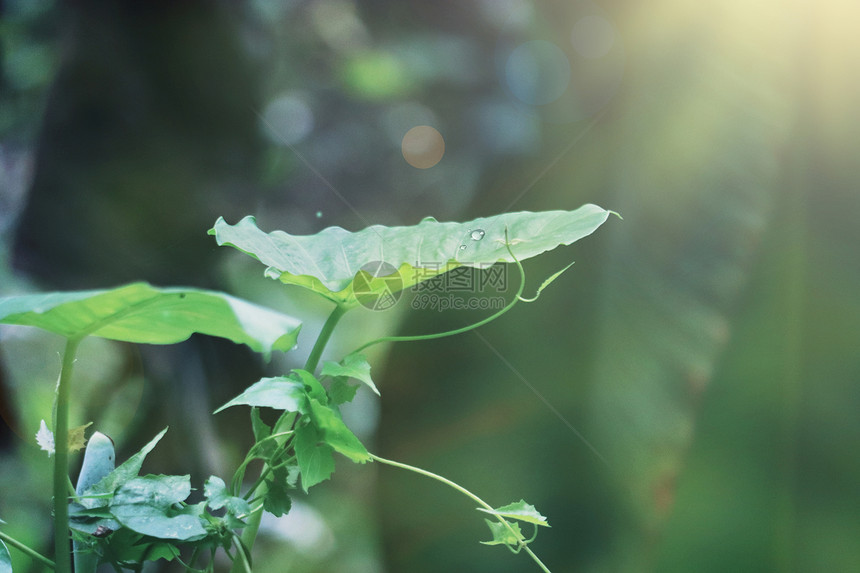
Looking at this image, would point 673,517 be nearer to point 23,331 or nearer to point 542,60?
point 542,60

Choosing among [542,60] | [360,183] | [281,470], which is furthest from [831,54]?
[281,470]

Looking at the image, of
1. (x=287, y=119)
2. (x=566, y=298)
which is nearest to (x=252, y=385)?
(x=566, y=298)

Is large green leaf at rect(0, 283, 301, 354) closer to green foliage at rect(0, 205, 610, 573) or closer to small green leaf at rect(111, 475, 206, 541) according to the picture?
green foliage at rect(0, 205, 610, 573)

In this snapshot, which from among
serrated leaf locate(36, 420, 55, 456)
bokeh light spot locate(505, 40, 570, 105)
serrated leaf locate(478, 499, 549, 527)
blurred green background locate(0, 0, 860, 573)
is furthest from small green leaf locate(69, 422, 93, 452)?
bokeh light spot locate(505, 40, 570, 105)

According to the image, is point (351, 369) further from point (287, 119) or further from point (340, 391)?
point (287, 119)

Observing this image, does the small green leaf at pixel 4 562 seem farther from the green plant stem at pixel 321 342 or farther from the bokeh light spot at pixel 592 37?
the bokeh light spot at pixel 592 37

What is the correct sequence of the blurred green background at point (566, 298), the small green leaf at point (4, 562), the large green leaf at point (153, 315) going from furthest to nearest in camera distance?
the blurred green background at point (566, 298) → the small green leaf at point (4, 562) → the large green leaf at point (153, 315)

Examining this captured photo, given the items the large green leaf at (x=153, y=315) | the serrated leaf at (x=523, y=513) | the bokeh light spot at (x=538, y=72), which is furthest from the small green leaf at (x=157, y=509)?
the bokeh light spot at (x=538, y=72)
